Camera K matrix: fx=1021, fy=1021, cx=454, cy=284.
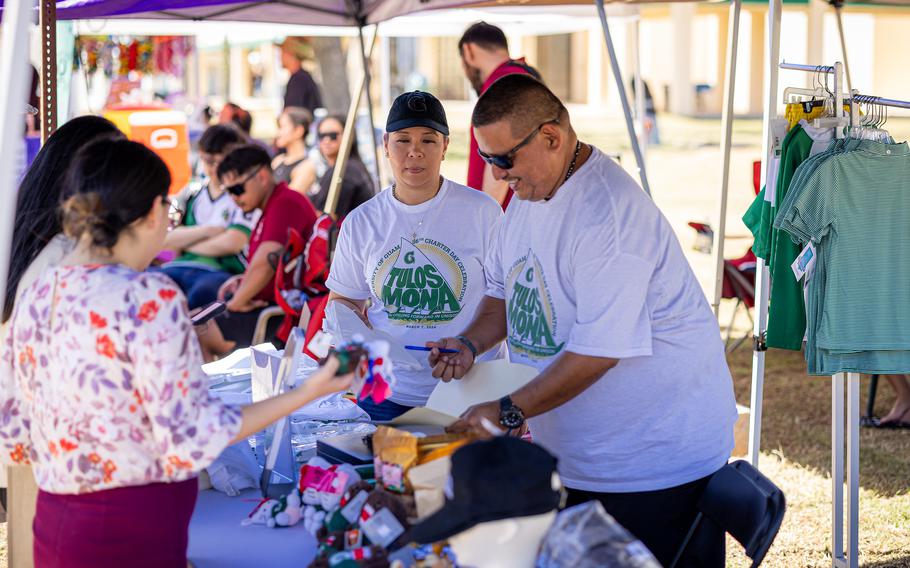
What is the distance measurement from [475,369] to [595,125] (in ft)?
71.1

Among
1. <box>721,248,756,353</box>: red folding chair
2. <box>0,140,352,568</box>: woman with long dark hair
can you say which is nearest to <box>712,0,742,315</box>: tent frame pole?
<box>721,248,756,353</box>: red folding chair

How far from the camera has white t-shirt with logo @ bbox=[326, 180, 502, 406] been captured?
2887 millimetres

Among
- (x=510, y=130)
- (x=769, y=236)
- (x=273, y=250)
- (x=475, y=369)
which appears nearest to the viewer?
(x=510, y=130)

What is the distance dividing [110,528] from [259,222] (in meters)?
3.72

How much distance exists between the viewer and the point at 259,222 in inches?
208

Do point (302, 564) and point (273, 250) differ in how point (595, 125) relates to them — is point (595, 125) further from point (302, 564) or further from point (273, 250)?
point (302, 564)

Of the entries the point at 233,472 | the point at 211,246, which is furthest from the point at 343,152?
the point at 233,472

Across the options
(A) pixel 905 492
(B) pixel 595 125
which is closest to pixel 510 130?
(A) pixel 905 492

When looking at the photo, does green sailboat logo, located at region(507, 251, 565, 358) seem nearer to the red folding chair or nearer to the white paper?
the white paper

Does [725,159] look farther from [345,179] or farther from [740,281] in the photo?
[345,179]

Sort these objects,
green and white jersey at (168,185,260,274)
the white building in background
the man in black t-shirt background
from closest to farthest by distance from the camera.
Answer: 1. green and white jersey at (168,185,260,274)
2. the man in black t-shirt background
3. the white building in background

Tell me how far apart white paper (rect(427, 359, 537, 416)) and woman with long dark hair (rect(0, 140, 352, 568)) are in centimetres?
52

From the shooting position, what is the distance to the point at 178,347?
1.59 m

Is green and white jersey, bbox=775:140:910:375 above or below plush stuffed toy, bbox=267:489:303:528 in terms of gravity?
above
